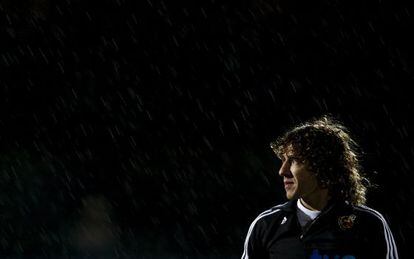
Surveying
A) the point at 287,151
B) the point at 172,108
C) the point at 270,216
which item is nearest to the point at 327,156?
the point at 287,151

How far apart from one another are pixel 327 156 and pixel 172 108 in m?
6.19

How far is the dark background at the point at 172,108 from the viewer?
916 cm

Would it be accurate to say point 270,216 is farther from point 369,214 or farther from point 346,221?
point 369,214

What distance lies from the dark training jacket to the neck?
4 centimetres

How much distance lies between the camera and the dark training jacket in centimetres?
346

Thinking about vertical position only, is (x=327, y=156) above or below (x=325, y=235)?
above

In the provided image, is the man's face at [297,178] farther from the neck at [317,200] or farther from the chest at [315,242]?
the chest at [315,242]

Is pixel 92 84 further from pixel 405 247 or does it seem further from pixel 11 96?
pixel 405 247

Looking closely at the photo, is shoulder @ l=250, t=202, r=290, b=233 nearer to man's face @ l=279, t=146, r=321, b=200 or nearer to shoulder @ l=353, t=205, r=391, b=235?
man's face @ l=279, t=146, r=321, b=200

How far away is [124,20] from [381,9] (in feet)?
12.2

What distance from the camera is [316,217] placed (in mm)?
3607

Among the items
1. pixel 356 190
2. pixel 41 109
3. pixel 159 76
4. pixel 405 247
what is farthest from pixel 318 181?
pixel 41 109

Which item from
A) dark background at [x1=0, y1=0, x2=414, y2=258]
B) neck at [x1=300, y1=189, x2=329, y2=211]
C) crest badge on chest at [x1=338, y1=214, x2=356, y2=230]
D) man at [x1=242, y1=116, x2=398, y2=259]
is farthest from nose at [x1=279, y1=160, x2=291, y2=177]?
dark background at [x1=0, y1=0, x2=414, y2=258]

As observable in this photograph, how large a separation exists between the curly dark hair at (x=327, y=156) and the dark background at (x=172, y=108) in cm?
530
